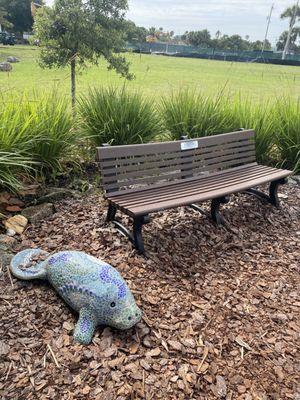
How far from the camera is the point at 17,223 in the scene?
3.12 metres

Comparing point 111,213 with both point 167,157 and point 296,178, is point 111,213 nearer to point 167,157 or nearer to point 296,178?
point 167,157

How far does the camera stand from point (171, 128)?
16.1 ft

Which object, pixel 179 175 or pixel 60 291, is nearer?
pixel 60 291

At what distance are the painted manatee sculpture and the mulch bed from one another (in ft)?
0.31

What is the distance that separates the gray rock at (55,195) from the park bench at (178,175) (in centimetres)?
53

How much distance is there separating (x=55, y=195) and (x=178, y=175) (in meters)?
1.20

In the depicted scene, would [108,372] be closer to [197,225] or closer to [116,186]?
[116,186]

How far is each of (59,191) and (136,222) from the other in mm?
1086

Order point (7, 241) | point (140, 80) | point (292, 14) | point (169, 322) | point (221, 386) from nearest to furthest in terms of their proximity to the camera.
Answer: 1. point (221, 386)
2. point (169, 322)
3. point (7, 241)
4. point (140, 80)
5. point (292, 14)

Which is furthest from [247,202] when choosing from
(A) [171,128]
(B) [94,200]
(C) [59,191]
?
(C) [59,191]

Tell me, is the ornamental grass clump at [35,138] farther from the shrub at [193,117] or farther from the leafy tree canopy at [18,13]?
the leafy tree canopy at [18,13]

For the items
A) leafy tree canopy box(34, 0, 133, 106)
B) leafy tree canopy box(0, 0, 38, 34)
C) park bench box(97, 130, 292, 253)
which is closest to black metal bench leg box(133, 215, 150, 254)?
park bench box(97, 130, 292, 253)

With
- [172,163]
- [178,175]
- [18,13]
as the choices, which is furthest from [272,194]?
[18,13]

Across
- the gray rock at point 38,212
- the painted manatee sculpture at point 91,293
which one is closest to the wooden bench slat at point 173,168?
the gray rock at point 38,212
